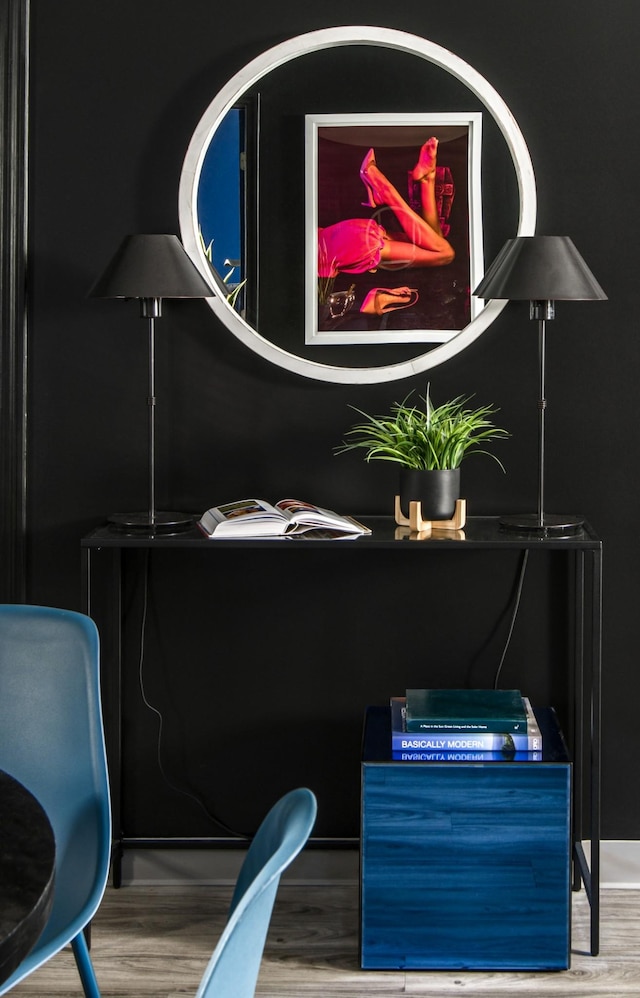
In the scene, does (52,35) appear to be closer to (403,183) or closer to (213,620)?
(403,183)

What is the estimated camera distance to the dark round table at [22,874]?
1036mm

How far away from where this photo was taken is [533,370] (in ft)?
8.98

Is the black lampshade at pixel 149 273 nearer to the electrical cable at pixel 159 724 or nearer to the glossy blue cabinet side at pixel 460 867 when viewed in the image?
the electrical cable at pixel 159 724

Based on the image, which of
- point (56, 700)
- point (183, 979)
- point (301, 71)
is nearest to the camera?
point (56, 700)

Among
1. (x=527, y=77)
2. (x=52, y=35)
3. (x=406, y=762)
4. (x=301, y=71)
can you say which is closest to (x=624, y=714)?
(x=406, y=762)

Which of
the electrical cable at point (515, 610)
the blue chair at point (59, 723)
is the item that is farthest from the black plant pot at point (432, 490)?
the blue chair at point (59, 723)

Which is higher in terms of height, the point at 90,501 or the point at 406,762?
the point at 90,501

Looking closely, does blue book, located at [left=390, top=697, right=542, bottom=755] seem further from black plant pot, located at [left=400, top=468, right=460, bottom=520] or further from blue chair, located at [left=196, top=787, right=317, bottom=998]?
blue chair, located at [left=196, top=787, right=317, bottom=998]

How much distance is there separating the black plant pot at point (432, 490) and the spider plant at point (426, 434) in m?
0.03

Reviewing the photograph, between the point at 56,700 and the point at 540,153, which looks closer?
the point at 56,700

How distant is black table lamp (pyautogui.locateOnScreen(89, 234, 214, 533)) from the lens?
2.43m

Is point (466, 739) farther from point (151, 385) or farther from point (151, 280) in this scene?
point (151, 280)

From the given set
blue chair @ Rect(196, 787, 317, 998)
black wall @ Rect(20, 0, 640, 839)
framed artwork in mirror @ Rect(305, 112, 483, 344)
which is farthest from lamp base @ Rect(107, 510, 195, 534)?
blue chair @ Rect(196, 787, 317, 998)

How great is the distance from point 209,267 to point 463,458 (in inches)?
32.0
